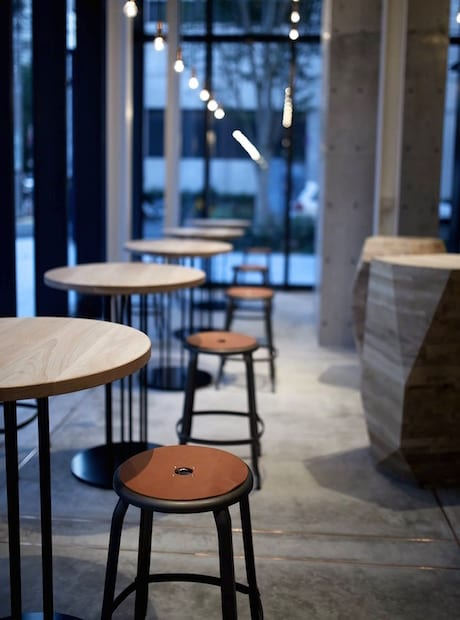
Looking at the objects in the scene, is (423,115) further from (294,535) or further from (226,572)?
(226,572)

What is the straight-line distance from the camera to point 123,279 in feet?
10.4

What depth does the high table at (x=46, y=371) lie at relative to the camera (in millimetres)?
1661

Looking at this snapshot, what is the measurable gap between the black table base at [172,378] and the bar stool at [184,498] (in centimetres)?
274

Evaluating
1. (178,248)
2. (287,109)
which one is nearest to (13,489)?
(178,248)

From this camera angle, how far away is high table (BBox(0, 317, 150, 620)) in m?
1.66

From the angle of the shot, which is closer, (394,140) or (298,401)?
(298,401)

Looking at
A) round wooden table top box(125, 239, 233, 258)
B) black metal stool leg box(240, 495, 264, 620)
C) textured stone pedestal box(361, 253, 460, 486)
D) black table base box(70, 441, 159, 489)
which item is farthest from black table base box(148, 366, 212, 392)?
black metal stool leg box(240, 495, 264, 620)

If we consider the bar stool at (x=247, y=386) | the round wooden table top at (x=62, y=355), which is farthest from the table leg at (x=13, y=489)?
the bar stool at (x=247, y=386)

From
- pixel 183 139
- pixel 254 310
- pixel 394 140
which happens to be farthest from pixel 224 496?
pixel 183 139

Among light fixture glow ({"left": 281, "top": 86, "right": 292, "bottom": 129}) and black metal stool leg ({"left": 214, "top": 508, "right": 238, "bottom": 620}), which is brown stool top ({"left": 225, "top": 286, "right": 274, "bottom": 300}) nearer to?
black metal stool leg ({"left": 214, "top": 508, "right": 238, "bottom": 620})

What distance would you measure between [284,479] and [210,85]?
273 inches

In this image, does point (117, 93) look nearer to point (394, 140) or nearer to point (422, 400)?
point (394, 140)

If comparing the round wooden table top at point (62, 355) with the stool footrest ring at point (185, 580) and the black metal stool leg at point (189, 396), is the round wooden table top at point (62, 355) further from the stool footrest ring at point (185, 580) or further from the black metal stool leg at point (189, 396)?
the black metal stool leg at point (189, 396)

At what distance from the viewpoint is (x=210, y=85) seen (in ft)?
30.7
